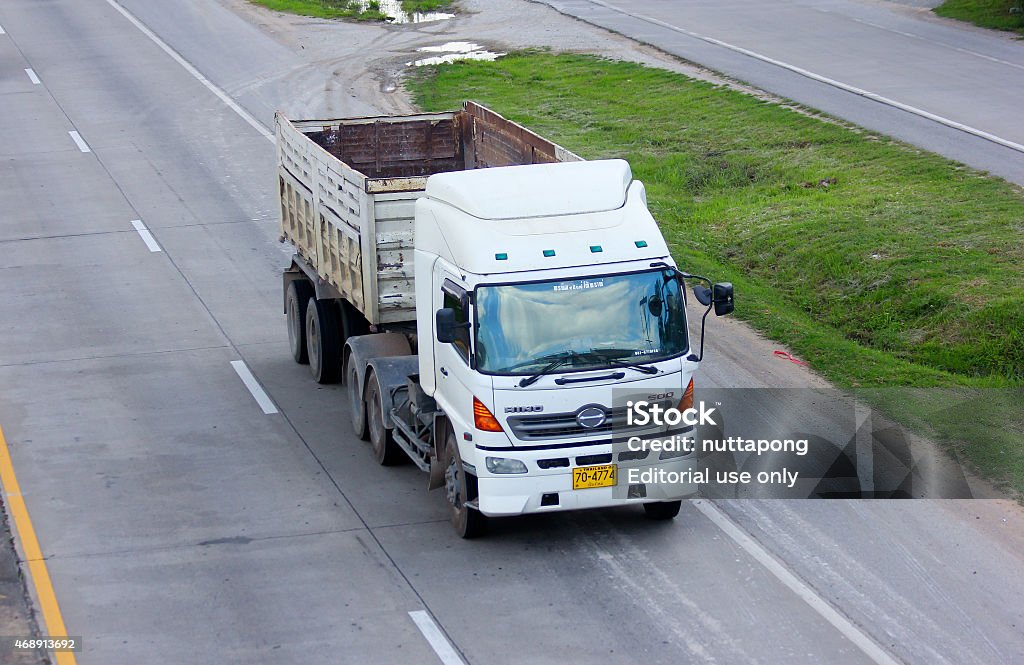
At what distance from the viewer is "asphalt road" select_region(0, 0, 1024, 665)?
10391 mm

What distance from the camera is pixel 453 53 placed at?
3719cm

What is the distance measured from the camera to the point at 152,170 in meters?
27.2

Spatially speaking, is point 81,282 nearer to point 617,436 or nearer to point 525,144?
point 525,144

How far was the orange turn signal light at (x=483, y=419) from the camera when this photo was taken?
11188 millimetres

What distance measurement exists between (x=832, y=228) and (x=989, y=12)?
21.1 meters

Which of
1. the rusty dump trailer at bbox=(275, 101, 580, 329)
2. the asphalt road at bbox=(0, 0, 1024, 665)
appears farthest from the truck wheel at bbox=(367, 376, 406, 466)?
the rusty dump trailer at bbox=(275, 101, 580, 329)

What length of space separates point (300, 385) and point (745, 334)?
561cm

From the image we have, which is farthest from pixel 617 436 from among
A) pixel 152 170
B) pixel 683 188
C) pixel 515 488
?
pixel 152 170

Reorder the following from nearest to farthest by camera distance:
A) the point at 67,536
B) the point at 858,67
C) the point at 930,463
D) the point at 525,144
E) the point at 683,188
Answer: the point at 67,536 < the point at 930,463 < the point at 525,144 < the point at 683,188 < the point at 858,67

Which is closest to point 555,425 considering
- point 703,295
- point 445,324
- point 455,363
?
point 455,363

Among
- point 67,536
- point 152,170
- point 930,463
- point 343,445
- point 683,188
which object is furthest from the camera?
point 152,170

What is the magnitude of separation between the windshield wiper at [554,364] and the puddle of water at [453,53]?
25615 mm

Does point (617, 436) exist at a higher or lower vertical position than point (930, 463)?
higher

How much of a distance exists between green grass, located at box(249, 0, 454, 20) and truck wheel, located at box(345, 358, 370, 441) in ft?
98.9
